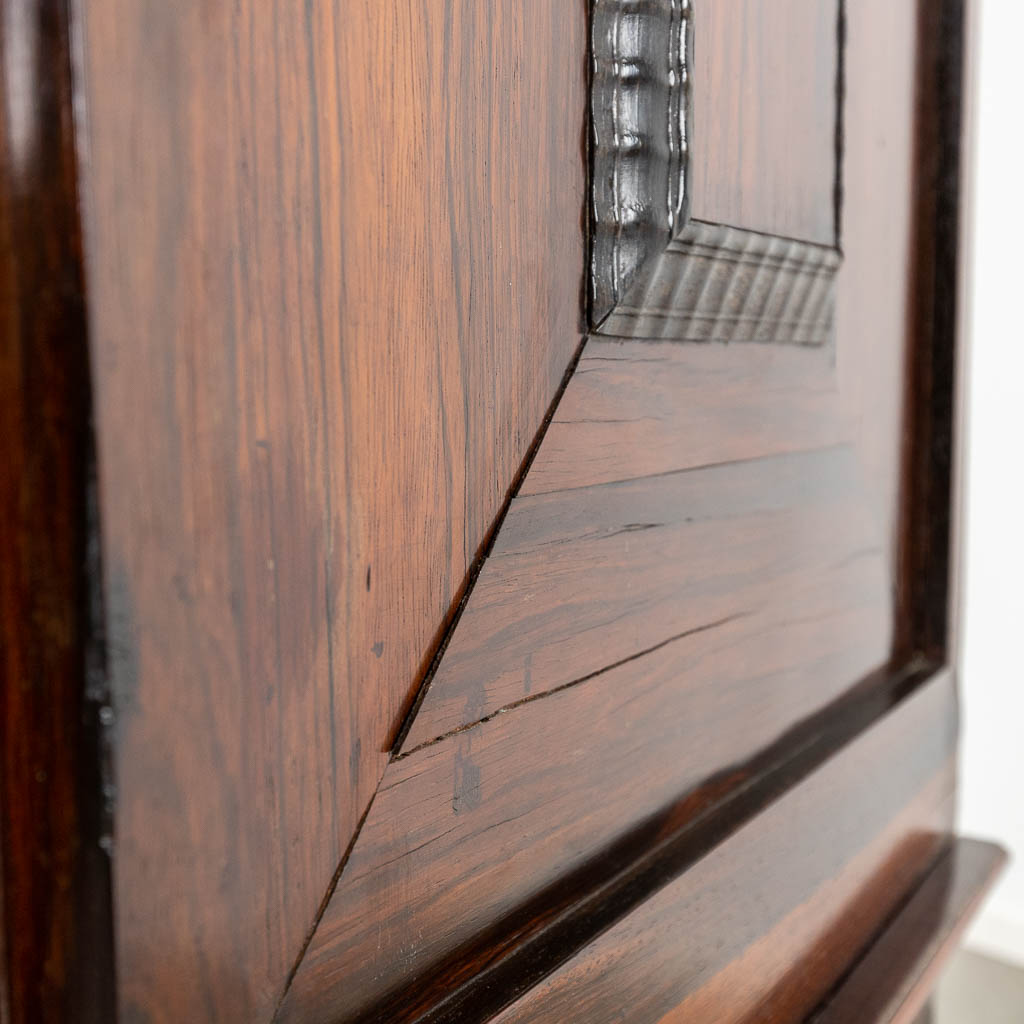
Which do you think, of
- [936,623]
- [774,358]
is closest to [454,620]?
[774,358]

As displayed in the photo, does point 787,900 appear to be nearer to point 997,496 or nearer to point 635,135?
point 635,135

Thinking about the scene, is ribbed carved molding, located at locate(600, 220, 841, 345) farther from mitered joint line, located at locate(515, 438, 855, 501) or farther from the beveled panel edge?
the beveled panel edge

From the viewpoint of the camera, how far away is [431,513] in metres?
0.32

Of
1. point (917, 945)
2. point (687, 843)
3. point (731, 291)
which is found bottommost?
point (917, 945)

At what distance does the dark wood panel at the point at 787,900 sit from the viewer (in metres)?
0.38

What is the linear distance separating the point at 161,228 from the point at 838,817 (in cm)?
49

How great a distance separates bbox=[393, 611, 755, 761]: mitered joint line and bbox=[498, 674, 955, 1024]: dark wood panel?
0.09 m

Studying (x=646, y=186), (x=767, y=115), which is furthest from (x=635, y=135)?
(x=767, y=115)

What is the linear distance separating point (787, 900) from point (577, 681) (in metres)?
0.21

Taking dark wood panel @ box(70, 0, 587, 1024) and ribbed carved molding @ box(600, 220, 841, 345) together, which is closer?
dark wood panel @ box(70, 0, 587, 1024)

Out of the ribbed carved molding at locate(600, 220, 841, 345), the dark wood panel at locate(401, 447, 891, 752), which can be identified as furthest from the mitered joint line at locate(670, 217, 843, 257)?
the dark wood panel at locate(401, 447, 891, 752)

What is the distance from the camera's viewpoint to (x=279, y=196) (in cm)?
26

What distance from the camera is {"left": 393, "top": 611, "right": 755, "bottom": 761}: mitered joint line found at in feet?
1.07

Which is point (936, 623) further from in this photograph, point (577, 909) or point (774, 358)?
point (577, 909)
